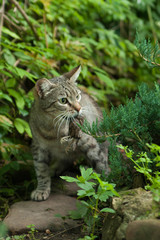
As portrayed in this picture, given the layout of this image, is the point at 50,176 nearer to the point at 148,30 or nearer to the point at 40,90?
the point at 40,90

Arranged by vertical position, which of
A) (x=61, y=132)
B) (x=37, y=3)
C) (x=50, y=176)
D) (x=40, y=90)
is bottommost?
(x=50, y=176)

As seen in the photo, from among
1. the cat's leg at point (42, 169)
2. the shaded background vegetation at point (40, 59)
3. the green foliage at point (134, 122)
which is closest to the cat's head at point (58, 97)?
the shaded background vegetation at point (40, 59)

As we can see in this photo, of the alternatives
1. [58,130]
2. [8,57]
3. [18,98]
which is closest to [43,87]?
[58,130]

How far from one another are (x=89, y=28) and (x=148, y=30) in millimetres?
1906

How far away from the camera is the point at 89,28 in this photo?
6090mm

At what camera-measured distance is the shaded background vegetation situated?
3703mm

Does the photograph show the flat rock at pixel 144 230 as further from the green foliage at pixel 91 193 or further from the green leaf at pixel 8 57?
the green leaf at pixel 8 57

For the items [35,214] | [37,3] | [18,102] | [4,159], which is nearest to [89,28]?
[37,3]

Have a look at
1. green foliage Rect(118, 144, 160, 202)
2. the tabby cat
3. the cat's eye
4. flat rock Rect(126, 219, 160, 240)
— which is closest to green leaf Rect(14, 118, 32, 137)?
the tabby cat

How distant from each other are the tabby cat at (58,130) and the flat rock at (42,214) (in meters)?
0.14

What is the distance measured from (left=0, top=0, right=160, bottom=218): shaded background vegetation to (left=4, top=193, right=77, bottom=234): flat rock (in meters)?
0.36

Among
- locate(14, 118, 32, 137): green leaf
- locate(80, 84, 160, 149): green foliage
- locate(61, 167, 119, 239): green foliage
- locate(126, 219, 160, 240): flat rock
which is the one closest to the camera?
locate(126, 219, 160, 240): flat rock

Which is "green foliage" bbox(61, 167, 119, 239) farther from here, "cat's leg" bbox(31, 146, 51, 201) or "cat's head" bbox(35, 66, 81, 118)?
"cat's head" bbox(35, 66, 81, 118)

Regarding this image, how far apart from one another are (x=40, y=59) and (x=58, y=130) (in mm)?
1377
